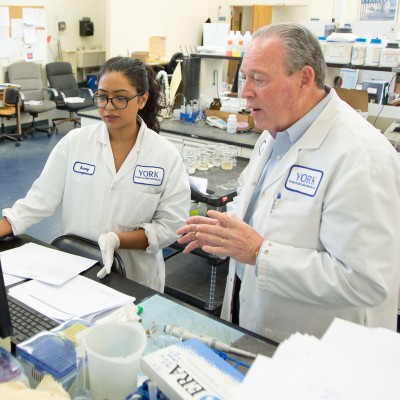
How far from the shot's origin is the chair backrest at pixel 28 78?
21.1 ft

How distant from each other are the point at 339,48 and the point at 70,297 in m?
2.65

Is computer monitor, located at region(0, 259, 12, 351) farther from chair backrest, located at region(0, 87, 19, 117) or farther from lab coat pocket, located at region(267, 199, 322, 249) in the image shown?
chair backrest, located at region(0, 87, 19, 117)

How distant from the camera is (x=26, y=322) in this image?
1192mm

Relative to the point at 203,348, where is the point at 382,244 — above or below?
above

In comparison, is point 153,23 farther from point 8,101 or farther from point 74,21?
point 8,101

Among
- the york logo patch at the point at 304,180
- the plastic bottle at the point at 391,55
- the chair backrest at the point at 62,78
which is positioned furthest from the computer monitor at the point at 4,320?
the chair backrest at the point at 62,78

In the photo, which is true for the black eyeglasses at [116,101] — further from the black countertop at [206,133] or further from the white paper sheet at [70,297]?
the black countertop at [206,133]

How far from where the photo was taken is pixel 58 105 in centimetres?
667

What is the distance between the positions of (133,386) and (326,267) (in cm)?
56

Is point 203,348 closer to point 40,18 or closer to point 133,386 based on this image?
point 133,386

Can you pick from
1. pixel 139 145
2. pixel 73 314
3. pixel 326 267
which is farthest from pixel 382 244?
pixel 139 145

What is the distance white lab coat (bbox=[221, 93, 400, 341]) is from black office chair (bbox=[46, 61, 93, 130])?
19.3 ft

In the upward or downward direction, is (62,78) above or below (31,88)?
above

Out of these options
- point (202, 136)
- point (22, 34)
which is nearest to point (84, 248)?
point (202, 136)
